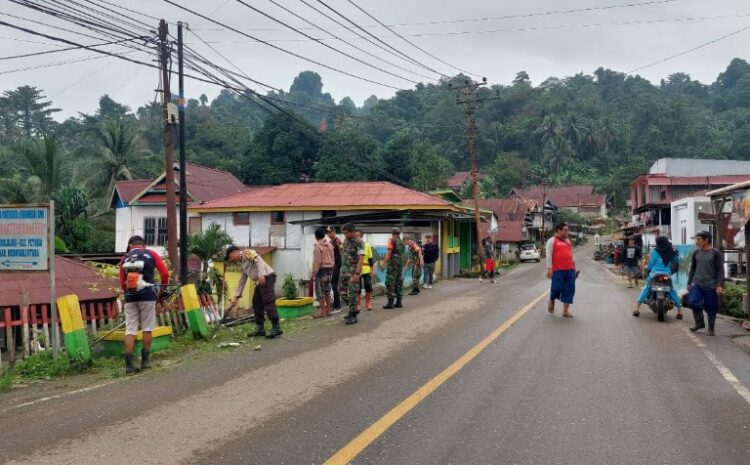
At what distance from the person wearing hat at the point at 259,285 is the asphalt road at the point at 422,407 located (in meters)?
0.75

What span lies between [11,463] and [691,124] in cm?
9415

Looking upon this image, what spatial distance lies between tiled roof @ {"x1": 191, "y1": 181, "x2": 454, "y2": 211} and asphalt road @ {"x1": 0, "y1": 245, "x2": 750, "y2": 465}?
1719 cm

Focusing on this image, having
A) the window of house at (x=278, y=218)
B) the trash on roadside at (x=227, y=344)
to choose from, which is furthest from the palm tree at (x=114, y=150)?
the trash on roadside at (x=227, y=344)

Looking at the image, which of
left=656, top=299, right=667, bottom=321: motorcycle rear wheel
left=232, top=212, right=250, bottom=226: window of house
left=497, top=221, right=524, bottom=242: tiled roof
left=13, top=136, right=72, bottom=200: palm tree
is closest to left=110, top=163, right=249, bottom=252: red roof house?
left=232, top=212, right=250, bottom=226: window of house

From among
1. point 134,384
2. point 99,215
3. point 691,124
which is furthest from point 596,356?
point 691,124

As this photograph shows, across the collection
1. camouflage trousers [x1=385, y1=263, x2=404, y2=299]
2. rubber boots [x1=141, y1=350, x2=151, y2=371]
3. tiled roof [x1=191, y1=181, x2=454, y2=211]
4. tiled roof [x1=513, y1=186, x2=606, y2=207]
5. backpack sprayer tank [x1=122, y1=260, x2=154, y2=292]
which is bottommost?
rubber boots [x1=141, y1=350, x2=151, y2=371]

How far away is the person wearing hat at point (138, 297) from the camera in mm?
7438

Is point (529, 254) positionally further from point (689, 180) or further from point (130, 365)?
point (130, 365)

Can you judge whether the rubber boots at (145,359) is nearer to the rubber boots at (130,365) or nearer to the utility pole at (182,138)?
the rubber boots at (130,365)

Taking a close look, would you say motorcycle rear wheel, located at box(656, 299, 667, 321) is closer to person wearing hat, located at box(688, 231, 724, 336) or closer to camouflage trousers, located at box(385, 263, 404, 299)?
person wearing hat, located at box(688, 231, 724, 336)

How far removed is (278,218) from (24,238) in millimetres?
20537

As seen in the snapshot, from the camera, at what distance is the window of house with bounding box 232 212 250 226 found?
29219 mm

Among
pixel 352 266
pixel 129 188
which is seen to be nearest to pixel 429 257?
pixel 352 266

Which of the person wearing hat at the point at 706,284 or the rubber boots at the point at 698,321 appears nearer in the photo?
the person wearing hat at the point at 706,284
